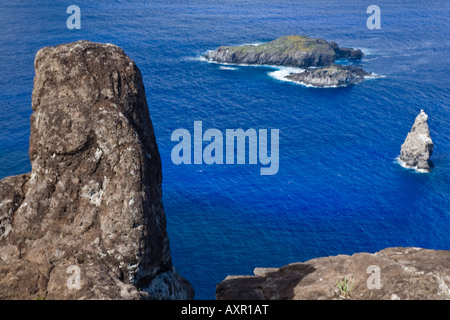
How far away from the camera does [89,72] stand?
33438mm

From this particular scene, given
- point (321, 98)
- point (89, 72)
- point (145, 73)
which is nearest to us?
point (89, 72)

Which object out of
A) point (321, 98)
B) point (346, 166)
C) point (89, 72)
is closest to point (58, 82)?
point (89, 72)

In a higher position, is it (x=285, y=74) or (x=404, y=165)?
(x=285, y=74)

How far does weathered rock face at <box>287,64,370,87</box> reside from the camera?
7121 inches

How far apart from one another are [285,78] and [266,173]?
7673 centimetres

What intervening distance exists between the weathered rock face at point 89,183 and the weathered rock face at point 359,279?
22.0ft

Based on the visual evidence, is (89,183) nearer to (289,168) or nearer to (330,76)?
(289,168)

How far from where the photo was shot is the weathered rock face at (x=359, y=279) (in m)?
28.0

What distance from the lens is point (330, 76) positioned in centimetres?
18225

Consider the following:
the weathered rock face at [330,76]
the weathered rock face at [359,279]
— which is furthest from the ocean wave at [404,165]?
the weathered rock face at [359,279]

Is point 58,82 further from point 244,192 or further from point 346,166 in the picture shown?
point 346,166

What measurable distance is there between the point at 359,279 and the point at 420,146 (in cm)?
10122

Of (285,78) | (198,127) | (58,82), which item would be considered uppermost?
(58,82)

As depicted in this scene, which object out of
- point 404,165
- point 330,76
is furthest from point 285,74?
point 404,165
